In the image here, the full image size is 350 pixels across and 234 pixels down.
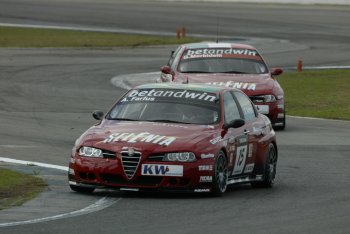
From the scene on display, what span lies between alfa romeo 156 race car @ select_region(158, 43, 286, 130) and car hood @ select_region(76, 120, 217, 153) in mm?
8440

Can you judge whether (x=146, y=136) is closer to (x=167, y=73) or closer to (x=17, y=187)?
(x=17, y=187)

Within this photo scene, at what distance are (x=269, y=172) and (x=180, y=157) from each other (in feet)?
7.16

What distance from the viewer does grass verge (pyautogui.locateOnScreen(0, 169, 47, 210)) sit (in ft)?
44.3

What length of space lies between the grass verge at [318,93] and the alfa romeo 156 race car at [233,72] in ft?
7.68

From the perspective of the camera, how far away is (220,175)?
47.6ft

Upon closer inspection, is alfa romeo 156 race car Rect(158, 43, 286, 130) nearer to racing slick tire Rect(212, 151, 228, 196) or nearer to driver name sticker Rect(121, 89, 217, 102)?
driver name sticker Rect(121, 89, 217, 102)

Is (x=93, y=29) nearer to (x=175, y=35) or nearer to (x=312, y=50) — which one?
(x=175, y=35)

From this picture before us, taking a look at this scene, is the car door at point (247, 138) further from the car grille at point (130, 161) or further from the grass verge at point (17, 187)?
the grass verge at point (17, 187)

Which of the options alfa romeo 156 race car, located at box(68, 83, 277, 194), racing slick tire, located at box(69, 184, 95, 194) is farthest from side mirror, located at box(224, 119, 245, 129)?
racing slick tire, located at box(69, 184, 95, 194)

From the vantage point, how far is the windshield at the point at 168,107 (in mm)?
15188

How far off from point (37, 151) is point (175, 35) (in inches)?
1223

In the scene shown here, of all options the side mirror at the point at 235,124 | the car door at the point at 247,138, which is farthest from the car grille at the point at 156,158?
the car door at the point at 247,138

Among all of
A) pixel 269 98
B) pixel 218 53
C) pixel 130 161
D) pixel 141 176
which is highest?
pixel 130 161

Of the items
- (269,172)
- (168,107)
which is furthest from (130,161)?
(269,172)
